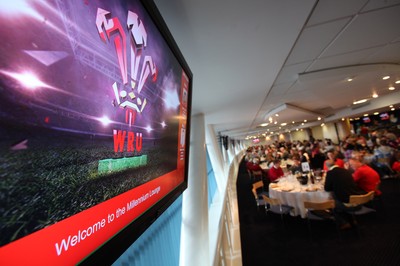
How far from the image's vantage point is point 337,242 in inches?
124

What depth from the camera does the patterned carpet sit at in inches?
109

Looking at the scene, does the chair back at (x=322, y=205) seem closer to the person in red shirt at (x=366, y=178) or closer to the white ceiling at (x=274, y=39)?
the person in red shirt at (x=366, y=178)

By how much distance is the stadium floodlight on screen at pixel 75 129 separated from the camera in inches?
12.5

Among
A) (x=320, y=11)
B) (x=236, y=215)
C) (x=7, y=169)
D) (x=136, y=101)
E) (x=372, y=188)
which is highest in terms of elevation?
(x=320, y=11)

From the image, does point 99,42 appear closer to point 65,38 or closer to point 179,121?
point 65,38

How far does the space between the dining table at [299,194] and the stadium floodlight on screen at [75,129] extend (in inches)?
160

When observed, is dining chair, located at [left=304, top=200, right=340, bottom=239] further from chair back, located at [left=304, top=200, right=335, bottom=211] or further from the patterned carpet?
the patterned carpet

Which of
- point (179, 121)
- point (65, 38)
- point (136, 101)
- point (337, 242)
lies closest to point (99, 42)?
point (65, 38)

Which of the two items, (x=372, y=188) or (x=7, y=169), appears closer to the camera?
(x=7, y=169)

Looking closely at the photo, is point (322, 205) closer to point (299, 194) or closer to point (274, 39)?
point (299, 194)

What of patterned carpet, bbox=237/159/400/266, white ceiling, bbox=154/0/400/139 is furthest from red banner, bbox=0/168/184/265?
patterned carpet, bbox=237/159/400/266

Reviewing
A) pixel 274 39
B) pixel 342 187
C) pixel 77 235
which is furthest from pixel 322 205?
pixel 77 235

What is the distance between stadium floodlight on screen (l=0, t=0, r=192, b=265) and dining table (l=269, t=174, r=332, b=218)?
13.3 feet

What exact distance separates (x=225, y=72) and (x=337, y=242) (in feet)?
11.8
